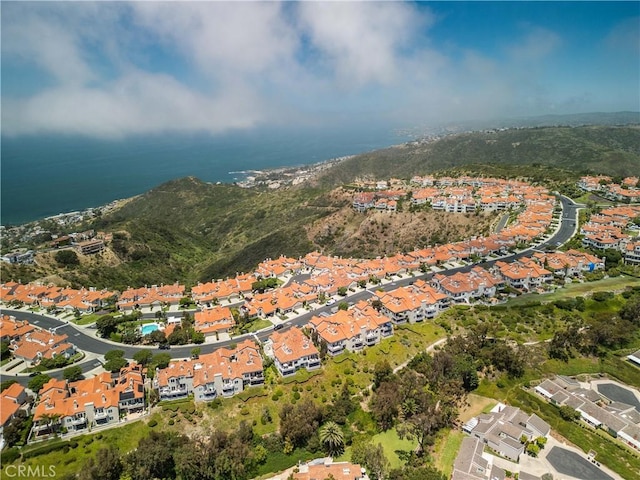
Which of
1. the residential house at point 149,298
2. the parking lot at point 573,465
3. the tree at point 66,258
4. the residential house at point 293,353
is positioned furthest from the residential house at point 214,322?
the tree at point 66,258

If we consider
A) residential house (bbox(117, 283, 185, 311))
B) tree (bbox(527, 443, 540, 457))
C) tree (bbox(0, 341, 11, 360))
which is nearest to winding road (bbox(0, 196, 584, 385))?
tree (bbox(0, 341, 11, 360))

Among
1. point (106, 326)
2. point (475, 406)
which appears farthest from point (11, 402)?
point (475, 406)

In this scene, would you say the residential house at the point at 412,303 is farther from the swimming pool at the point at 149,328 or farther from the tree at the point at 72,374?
the tree at the point at 72,374

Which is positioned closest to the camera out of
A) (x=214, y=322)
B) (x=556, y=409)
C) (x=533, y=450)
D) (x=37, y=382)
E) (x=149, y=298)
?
(x=533, y=450)

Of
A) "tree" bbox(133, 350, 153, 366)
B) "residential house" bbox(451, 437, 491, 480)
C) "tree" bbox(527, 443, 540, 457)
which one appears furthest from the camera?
"tree" bbox(133, 350, 153, 366)

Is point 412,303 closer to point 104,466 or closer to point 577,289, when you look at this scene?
point 577,289

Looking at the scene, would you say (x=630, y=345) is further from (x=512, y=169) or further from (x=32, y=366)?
(x=512, y=169)

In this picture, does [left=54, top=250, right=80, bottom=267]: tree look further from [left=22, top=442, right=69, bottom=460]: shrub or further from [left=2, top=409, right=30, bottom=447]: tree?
[left=22, top=442, right=69, bottom=460]: shrub
